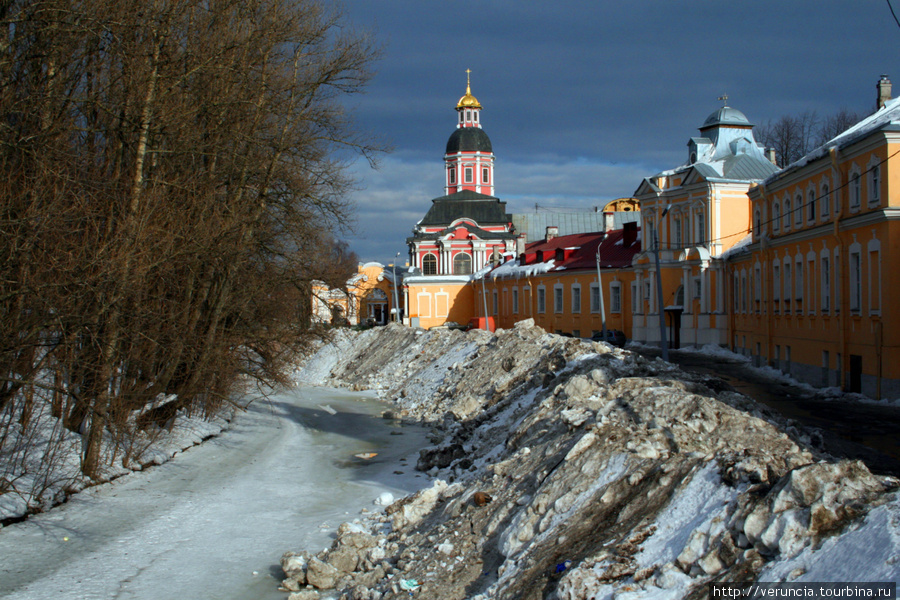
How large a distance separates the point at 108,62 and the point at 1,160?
13.3ft

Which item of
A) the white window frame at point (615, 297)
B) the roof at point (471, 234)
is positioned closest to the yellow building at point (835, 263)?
the white window frame at point (615, 297)

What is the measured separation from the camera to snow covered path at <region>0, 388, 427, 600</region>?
29.6 ft

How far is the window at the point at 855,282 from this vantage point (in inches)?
861

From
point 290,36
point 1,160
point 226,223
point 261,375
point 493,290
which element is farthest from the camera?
point 493,290

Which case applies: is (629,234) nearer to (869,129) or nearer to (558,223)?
(869,129)

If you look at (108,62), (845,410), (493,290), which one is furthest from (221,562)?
(493,290)

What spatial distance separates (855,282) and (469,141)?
6904 cm

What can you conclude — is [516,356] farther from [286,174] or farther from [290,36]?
[290,36]

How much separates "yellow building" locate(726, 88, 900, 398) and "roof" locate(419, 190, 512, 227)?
50.0 meters

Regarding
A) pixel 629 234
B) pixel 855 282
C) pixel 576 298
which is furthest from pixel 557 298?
pixel 855 282

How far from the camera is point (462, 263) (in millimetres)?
75875

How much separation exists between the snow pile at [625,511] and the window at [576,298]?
115 ft

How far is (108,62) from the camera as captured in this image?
45.4 feet

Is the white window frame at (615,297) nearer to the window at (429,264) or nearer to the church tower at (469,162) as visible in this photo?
the window at (429,264)
